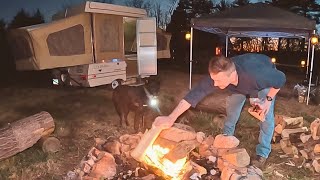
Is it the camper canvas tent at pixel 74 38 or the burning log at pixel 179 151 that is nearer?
the burning log at pixel 179 151

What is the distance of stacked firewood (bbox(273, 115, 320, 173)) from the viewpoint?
4238 millimetres

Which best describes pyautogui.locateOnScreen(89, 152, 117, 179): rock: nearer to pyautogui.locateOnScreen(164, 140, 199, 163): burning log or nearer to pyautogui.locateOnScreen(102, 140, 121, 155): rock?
pyautogui.locateOnScreen(102, 140, 121, 155): rock

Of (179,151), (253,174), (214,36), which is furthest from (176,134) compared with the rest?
(214,36)

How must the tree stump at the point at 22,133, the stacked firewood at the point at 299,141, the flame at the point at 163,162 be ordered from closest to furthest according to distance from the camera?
the flame at the point at 163,162, the tree stump at the point at 22,133, the stacked firewood at the point at 299,141

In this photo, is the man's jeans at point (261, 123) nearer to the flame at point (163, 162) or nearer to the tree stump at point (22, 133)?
the flame at point (163, 162)

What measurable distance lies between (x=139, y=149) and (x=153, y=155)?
20 centimetres

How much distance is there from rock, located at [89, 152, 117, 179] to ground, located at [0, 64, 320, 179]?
68 cm

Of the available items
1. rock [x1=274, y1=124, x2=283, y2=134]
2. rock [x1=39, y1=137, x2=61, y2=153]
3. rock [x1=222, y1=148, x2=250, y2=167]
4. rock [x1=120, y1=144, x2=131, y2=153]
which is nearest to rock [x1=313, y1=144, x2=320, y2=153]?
rock [x1=274, y1=124, x2=283, y2=134]

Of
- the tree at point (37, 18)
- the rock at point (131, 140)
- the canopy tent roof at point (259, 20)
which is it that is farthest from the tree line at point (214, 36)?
the rock at point (131, 140)

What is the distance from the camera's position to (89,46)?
9.47 m

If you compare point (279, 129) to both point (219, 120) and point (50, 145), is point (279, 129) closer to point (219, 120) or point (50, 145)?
point (219, 120)

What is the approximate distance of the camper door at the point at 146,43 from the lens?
1076 cm

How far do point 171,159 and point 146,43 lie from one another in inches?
310

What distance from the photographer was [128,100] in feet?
18.8
